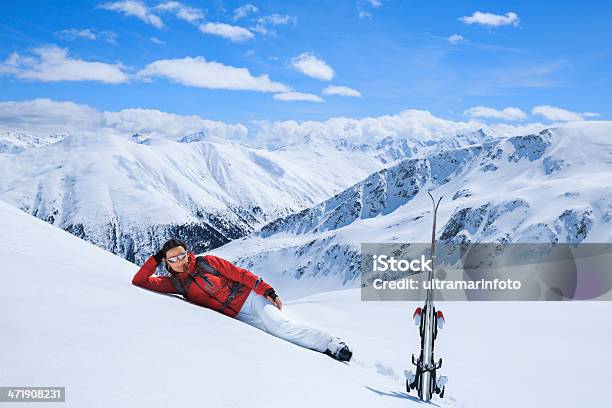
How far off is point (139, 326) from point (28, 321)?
1153mm

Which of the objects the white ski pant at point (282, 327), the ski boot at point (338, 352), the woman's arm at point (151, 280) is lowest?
the ski boot at point (338, 352)

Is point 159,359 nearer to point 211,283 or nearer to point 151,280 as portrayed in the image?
point 211,283

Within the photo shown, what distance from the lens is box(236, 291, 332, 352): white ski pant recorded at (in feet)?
25.1

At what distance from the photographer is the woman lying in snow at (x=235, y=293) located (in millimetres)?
7602

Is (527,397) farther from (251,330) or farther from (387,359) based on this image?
(251,330)

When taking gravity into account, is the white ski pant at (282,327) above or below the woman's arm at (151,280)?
below

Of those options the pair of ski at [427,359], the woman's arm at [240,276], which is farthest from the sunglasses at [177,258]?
the pair of ski at [427,359]

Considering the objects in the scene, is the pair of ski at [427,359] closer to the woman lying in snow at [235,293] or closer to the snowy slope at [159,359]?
the snowy slope at [159,359]

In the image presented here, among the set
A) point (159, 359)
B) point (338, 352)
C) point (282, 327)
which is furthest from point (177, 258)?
point (159, 359)

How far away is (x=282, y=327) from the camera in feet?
25.1

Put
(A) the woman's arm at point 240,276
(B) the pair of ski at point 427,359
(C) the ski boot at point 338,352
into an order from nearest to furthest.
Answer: (B) the pair of ski at point 427,359, (A) the woman's arm at point 240,276, (C) the ski boot at point 338,352

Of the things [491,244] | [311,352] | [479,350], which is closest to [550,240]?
[491,244]

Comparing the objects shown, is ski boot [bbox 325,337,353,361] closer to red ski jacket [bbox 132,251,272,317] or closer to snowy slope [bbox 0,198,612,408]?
snowy slope [bbox 0,198,612,408]

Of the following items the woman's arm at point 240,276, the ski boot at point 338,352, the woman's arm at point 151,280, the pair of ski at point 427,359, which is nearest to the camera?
the pair of ski at point 427,359
